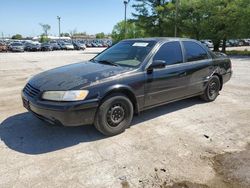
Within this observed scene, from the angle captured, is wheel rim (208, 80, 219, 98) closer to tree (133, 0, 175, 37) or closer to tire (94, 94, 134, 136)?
tire (94, 94, 134, 136)

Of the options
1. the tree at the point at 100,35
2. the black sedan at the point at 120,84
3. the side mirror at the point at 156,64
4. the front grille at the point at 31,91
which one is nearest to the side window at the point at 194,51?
the black sedan at the point at 120,84

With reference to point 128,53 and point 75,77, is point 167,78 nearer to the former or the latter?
point 128,53

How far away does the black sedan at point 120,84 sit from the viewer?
362cm

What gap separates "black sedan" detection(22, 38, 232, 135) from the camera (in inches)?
142

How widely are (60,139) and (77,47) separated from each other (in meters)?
42.2

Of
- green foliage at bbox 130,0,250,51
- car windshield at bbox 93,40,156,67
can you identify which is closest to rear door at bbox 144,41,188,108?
car windshield at bbox 93,40,156,67

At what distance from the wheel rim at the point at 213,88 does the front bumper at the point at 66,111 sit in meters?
3.40

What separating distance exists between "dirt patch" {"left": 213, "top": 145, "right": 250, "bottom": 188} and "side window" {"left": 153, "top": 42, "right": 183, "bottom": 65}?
2.08 metres

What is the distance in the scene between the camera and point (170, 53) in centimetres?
494

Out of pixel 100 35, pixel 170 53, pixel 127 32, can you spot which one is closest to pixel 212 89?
pixel 170 53

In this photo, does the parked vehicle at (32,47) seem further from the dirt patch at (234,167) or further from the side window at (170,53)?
the dirt patch at (234,167)

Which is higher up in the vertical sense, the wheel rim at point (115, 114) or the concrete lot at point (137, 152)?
the wheel rim at point (115, 114)

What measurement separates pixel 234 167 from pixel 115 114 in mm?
1896

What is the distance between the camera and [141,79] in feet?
14.0
